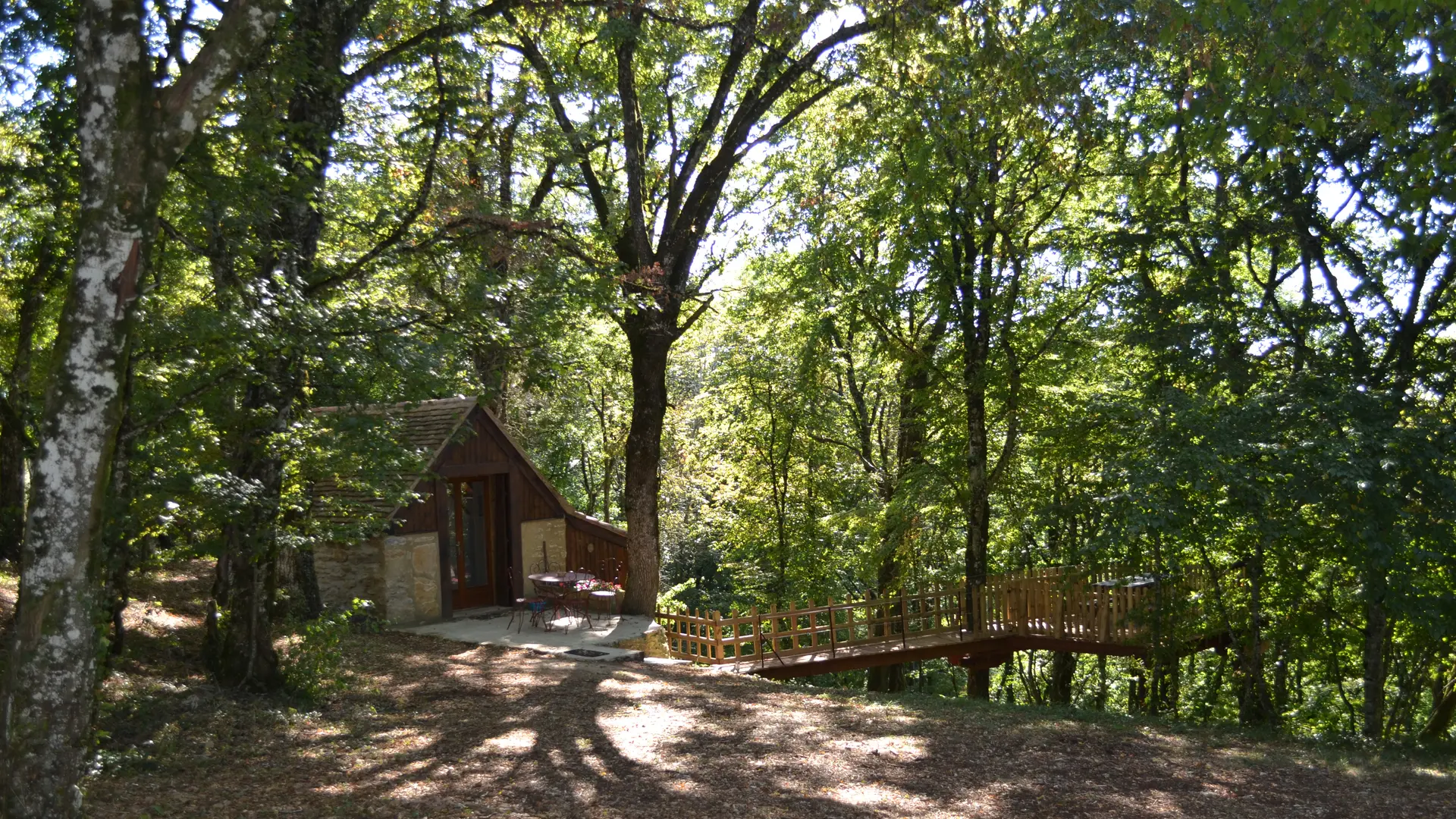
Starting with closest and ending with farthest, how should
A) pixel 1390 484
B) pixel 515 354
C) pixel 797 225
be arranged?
pixel 1390 484 → pixel 515 354 → pixel 797 225

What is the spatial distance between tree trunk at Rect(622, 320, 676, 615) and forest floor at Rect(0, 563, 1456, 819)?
5.42 metres

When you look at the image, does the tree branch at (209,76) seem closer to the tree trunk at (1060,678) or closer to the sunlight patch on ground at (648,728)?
the sunlight patch on ground at (648,728)

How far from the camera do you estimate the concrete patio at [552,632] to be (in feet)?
45.1

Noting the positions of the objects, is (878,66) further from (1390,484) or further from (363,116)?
(1390,484)

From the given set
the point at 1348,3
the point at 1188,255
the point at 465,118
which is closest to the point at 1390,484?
the point at 1188,255

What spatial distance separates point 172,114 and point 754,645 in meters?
10.6

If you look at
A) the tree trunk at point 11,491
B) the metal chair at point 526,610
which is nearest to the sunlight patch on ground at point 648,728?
the metal chair at point 526,610

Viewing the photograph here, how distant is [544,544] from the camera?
1812 cm

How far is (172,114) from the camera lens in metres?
5.16

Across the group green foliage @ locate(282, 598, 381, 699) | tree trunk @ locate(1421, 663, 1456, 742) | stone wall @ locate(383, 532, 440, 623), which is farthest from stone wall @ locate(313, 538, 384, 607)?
tree trunk @ locate(1421, 663, 1456, 742)

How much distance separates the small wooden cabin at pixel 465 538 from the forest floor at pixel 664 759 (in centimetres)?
469

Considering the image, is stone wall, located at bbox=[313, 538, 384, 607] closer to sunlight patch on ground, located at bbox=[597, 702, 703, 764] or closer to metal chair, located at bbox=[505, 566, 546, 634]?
metal chair, located at bbox=[505, 566, 546, 634]

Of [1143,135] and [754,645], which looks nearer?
[1143,135]

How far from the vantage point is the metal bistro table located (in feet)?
51.6
